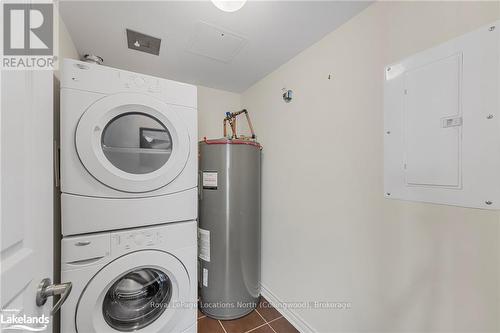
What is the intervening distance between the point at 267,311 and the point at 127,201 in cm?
144

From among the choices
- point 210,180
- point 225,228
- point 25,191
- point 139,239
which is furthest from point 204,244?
point 25,191

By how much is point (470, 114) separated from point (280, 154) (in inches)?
44.9

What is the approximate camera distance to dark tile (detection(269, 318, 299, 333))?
149 centimetres

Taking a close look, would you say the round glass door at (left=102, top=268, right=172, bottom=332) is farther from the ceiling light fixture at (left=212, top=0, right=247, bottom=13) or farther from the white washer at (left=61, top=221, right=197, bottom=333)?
the ceiling light fixture at (left=212, top=0, right=247, bottom=13)

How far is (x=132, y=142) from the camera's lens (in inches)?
44.8

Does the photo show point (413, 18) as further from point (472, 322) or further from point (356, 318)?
→ point (356, 318)

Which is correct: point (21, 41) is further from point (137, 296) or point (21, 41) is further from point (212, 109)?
point (212, 109)

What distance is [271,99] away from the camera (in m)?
1.89

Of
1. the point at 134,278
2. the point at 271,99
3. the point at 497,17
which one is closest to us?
the point at 497,17

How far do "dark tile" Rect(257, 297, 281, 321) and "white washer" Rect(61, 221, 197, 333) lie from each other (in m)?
0.65

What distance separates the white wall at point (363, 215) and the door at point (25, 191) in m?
1.31

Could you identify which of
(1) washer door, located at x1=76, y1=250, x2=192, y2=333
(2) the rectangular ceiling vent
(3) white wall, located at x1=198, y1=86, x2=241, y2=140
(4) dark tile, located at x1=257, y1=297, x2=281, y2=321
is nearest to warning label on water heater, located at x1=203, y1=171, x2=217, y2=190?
(1) washer door, located at x1=76, y1=250, x2=192, y2=333

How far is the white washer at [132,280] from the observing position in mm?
954

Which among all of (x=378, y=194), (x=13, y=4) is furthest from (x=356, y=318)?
(x=13, y=4)
